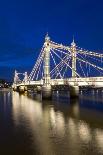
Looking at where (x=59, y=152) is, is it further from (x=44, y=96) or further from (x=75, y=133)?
(x=44, y=96)

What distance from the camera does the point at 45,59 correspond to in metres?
63.2

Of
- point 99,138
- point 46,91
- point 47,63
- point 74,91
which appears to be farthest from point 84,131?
point 74,91

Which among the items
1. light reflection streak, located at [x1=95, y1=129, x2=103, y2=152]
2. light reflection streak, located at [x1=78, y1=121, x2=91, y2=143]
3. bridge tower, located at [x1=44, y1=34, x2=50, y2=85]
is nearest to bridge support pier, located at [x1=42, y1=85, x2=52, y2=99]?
bridge tower, located at [x1=44, y1=34, x2=50, y2=85]

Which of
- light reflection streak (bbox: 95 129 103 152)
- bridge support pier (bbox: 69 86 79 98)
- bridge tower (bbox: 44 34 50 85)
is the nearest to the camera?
light reflection streak (bbox: 95 129 103 152)

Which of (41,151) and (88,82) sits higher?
(88,82)

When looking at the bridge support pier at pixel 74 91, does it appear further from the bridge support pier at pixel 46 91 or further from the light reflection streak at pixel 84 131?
the light reflection streak at pixel 84 131

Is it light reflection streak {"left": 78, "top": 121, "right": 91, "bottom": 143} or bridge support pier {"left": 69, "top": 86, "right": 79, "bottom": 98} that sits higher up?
bridge support pier {"left": 69, "top": 86, "right": 79, "bottom": 98}

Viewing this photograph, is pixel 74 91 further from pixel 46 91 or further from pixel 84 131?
pixel 84 131

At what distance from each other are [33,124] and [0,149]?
9.47m

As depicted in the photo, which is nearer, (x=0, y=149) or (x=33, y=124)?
(x=0, y=149)

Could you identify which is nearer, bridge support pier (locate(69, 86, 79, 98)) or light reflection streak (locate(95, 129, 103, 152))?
light reflection streak (locate(95, 129, 103, 152))

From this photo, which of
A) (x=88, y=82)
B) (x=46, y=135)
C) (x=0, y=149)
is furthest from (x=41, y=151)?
(x=88, y=82)

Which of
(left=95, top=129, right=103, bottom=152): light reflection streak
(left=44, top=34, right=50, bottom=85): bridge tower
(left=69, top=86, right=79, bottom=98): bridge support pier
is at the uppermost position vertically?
(left=44, top=34, right=50, bottom=85): bridge tower

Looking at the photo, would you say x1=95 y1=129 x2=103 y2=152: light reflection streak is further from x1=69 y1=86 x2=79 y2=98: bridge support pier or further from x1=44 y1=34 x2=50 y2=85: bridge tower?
x1=69 y1=86 x2=79 y2=98: bridge support pier
